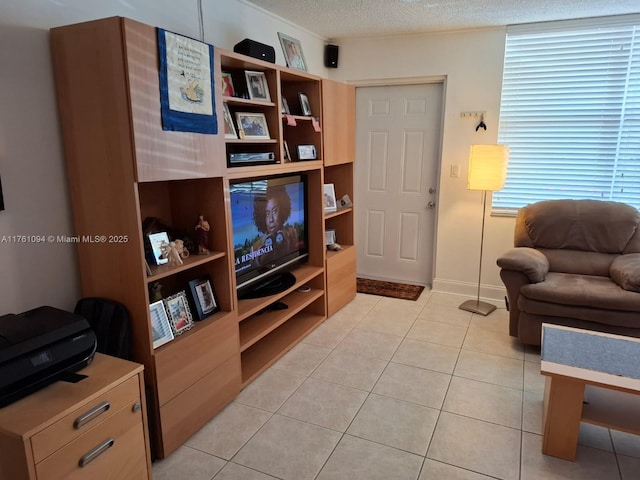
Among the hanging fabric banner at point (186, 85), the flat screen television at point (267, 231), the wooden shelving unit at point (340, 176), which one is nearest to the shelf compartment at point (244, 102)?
the hanging fabric banner at point (186, 85)

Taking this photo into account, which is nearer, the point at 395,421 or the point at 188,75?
the point at 188,75

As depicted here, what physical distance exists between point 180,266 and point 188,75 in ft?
2.84

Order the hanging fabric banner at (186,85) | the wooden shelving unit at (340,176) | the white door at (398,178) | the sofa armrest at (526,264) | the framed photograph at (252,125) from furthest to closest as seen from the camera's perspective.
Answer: the white door at (398,178)
the wooden shelving unit at (340,176)
the sofa armrest at (526,264)
the framed photograph at (252,125)
the hanging fabric banner at (186,85)

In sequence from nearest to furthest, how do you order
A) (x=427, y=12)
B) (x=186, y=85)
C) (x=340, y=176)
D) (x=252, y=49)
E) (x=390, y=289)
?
(x=186, y=85)
(x=252, y=49)
(x=427, y=12)
(x=340, y=176)
(x=390, y=289)

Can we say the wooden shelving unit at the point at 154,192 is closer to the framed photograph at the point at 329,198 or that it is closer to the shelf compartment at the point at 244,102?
the shelf compartment at the point at 244,102

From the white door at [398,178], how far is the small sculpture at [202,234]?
8.10 ft

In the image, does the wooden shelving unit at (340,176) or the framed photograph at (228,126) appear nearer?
the framed photograph at (228,126)

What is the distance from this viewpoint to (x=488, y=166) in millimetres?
3502

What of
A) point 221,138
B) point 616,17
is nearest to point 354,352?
point 221,138

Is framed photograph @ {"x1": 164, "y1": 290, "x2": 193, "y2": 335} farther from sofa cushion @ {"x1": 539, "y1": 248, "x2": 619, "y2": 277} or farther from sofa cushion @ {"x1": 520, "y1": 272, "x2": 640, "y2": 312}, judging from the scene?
sofa cushion @ {"x1": 539, "y1": 248, "x2": 619, "y2": 277}

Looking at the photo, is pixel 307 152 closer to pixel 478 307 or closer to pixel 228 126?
pixel 228 126

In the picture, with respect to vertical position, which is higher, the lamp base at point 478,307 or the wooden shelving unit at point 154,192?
the wooden shelving unit at point 154,192

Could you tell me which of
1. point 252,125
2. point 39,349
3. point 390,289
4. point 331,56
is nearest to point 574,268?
point 390,289

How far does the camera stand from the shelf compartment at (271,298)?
2606 millimetres
